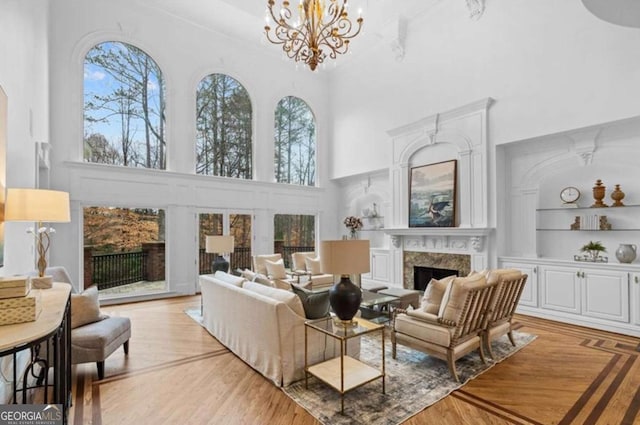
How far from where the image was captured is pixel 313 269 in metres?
7.43

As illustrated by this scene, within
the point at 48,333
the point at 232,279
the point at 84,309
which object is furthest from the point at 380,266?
the point at 48,333

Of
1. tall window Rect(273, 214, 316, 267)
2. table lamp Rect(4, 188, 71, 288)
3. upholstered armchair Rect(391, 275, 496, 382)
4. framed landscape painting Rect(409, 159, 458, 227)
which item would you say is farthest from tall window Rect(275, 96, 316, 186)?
table lamp Rect(4, 188, 71, 288)

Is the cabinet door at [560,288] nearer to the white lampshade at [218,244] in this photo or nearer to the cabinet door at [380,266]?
the cabinet door at [380,266]

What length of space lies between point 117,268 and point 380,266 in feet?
19.0

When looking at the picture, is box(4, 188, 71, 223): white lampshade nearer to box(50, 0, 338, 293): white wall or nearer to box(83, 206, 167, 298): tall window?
box(50, 0, 338, 293): white wall

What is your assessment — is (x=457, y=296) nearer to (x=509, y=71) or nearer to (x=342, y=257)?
(x=342, y=257)

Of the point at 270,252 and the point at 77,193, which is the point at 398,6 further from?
the point at 77,193

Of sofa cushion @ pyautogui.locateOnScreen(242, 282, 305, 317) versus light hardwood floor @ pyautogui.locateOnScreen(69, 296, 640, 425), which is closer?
light hardwood floor @ pyautogui.locateOnScreen(69, 296, 640, 425)

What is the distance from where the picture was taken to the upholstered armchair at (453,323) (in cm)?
309

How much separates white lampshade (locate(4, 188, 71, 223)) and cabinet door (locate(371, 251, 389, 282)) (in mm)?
6651

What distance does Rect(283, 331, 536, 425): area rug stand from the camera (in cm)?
253

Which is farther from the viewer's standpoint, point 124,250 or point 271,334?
point 124,250

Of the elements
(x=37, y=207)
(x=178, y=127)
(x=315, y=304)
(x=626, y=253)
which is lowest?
(x=315, y=304)

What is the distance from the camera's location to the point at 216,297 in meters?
4.25
